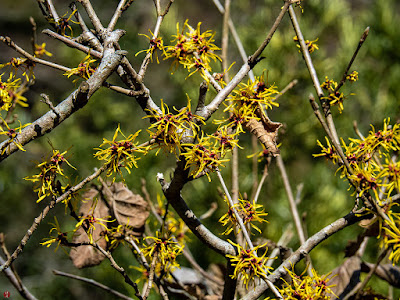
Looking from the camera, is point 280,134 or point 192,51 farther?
point 280,134

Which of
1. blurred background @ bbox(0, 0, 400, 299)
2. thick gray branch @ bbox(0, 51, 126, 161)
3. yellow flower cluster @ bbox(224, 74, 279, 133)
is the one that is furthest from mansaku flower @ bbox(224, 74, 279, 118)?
blurred background @ bbox(0, 0, 400, 299)

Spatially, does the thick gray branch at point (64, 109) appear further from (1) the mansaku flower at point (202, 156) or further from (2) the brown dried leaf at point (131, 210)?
(2) the brown dried leaf at point (131, 210)

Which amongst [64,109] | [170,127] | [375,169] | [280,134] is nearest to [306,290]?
[375,169]

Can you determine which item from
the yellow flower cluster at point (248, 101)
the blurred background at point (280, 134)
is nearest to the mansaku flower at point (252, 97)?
the yellow flower cluster at point (248, 101)

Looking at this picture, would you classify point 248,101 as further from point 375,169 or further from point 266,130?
point 375,169

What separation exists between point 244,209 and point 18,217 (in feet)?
6.71

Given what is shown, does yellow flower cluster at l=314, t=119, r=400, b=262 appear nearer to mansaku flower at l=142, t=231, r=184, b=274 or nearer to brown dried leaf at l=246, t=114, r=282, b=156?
brown dried leaf at l=246, t=114, r=282, b=156

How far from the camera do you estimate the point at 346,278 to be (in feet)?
2.69

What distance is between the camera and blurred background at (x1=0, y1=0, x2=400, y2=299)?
5.19ft

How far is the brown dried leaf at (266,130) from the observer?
0.63 m

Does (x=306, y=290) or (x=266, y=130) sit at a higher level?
(x=266, y=130)

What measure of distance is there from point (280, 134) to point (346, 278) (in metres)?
0.57

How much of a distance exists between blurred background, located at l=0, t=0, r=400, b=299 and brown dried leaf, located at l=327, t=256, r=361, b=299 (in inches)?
20.1

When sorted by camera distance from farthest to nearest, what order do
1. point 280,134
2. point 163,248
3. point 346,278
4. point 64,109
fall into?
point 280,134
point 346,278
point 163,248
point 64,109
